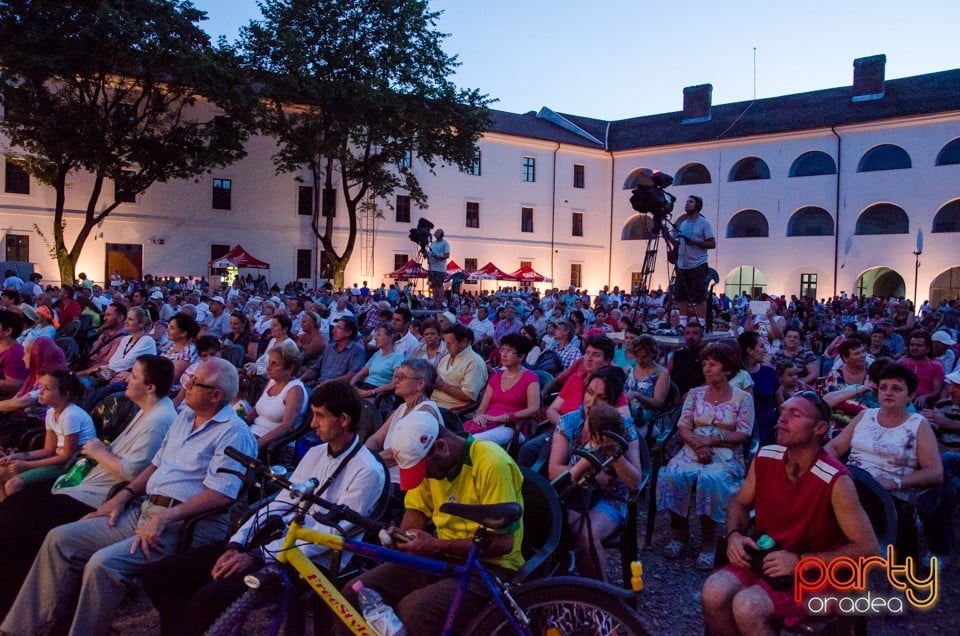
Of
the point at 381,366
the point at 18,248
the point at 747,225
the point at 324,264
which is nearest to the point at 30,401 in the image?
the point at 381,366

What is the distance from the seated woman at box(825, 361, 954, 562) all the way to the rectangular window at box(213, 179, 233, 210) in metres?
31.1

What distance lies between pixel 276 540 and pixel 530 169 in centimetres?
3834

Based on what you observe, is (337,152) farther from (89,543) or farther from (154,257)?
(89,543)

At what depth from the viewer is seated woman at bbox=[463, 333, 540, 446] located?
5797 mm

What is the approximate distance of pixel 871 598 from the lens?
304 centimetres

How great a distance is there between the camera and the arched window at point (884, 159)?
1271 inches

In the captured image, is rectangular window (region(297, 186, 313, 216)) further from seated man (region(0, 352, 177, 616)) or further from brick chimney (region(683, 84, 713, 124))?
seated man (region(0, 352, 177, 616))

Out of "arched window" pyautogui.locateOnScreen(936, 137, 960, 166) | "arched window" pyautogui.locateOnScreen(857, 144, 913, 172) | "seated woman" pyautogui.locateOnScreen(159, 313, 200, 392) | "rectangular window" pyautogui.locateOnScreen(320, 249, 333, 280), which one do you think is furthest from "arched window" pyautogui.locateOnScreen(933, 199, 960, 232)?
"seated woman" pyautogui.locateOnScreen(159, 313, 200, 392)

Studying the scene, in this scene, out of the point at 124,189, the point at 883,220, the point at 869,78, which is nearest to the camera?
the point at 124,189

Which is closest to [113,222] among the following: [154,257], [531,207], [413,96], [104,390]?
[154,257]

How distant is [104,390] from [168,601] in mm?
4026

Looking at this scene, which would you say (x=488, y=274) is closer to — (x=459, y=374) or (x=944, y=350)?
(x=944, y=350)

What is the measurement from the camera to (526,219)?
132ft

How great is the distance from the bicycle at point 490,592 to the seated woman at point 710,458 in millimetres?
2307
